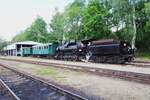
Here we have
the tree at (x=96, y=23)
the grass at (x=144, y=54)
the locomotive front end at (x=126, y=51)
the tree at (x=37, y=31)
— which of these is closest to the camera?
the locomotive front end at (x=126, y=51)

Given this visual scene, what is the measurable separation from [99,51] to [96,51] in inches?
22.7

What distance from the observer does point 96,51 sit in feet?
99.8

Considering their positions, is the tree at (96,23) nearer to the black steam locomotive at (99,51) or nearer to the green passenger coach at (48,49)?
the green passenger coach at (48,49)

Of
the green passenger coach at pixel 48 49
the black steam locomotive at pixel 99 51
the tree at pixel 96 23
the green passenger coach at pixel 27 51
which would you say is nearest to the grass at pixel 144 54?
the tree at pixel 96 23

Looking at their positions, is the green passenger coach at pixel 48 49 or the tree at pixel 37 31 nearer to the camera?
the green passenger coach at pixel 48 49

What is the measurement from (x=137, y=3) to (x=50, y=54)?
1466cm

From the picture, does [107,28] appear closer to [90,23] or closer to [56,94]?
[90,23]

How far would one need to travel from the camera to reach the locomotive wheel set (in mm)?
27266

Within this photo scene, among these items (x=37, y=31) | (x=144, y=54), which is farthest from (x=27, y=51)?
(x=37, y=31)

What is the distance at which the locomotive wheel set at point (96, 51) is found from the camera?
89.5 ft

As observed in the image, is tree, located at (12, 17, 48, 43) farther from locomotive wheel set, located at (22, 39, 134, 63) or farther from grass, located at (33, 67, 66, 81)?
grass, located at (33, 67, 66, 81)

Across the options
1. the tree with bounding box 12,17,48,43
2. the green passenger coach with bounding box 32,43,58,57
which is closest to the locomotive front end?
A: the green passenger coach with bounding box 32,43,58,57

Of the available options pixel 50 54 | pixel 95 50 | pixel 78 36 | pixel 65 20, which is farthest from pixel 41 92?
pixel 65 20

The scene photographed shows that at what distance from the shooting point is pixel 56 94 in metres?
11.5
